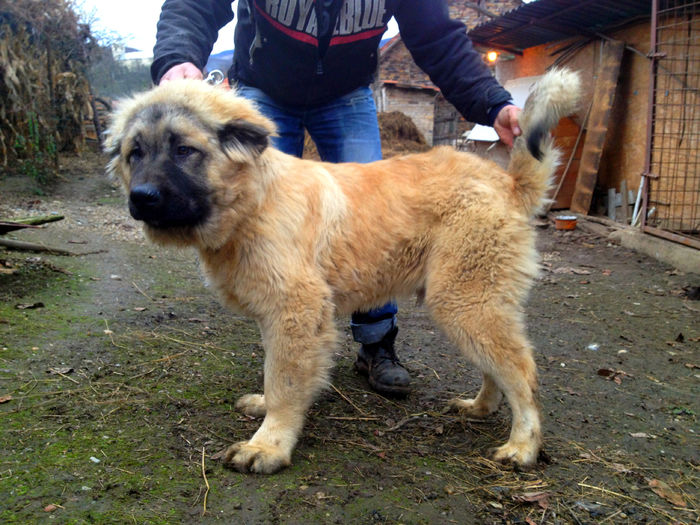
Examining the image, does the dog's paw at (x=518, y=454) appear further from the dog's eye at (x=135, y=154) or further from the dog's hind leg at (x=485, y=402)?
the dog's eye at (x=135, y=154)

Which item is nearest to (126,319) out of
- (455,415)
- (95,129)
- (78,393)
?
(78,393)

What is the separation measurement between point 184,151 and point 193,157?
0.17ft

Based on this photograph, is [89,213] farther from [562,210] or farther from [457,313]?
[562,210]

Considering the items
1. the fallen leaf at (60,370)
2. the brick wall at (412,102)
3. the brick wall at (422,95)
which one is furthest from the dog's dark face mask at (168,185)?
the brick wall at (412,102)

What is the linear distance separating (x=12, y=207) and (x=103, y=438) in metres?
6.95

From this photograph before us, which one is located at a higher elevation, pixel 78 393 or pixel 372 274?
pixel 372 274

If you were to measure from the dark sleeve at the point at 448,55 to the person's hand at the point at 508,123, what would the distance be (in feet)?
0.33

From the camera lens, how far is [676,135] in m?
7.73

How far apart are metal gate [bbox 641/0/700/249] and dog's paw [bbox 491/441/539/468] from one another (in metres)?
5.72

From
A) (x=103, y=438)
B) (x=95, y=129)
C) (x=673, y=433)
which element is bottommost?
(x=673, y=433)

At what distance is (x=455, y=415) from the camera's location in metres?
3.21

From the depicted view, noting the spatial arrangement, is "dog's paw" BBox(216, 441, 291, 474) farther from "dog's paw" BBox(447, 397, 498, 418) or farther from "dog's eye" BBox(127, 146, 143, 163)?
"dog's eye" BBox(127, 146, 143, 163)

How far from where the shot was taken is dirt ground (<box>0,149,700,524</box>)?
2.22 metres

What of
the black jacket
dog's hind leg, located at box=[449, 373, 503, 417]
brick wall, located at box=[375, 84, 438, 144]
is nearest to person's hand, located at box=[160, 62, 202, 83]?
the black jacket
